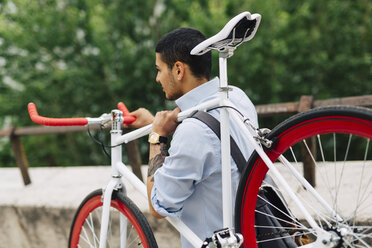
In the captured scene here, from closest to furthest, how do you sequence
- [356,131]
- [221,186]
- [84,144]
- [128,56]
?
[356,131], [221,186], [128,56], [84,144]

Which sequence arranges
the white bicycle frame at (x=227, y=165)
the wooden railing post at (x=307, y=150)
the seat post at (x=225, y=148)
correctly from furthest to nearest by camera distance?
the wooden railing post at (x=307, y=150)
the seat post at (x=225, y=148)
the white bicycle frame at (x=227, y=165)

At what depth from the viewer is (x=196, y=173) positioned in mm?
1587

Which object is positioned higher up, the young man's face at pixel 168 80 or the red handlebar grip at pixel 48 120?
the young man's face at pixel 168 80

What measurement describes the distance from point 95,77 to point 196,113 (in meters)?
7.51

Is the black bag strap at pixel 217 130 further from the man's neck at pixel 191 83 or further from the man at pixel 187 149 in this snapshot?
the man's neck at pixel 191 83

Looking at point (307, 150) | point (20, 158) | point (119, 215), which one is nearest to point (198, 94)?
point (119, 215)

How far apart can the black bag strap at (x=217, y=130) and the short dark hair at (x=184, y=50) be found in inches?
8.6

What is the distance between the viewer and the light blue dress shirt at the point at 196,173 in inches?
61.9

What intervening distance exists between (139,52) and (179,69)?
7316 mm

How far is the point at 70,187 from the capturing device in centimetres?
401

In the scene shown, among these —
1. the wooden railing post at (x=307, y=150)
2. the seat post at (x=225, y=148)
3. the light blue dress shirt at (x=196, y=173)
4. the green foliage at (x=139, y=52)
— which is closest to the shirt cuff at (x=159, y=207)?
the light blue dress shirt at (x=196, y=173)

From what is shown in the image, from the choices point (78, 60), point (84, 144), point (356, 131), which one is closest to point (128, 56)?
point (78, 60)

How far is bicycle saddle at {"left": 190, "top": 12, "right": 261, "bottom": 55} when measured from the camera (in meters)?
1.46

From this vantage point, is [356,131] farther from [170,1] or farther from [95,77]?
[170,1]
